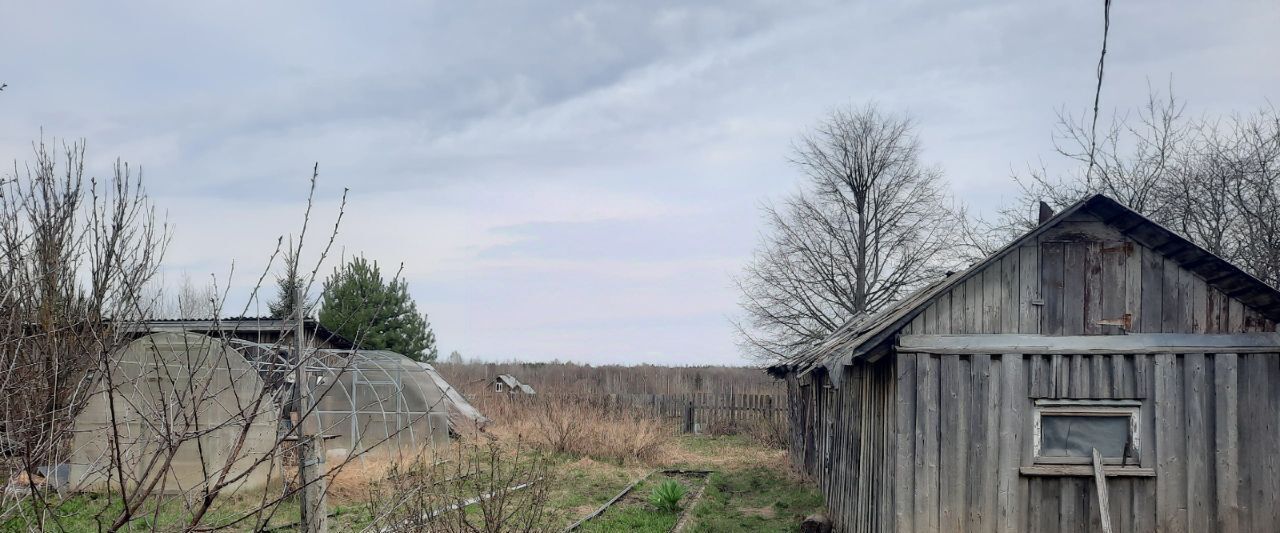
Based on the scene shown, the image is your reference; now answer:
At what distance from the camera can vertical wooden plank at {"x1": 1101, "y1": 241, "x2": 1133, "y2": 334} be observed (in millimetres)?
9289

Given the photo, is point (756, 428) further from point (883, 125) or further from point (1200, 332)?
point (1200, 332)

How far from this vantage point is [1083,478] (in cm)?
916

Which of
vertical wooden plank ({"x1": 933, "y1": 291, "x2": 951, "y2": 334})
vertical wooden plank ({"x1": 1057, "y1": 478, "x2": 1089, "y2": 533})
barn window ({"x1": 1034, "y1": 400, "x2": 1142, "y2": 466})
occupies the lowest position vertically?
vertical wooden plank ({"x1": 1057, "y1": 478, "x2": 1089, "y2": 533})

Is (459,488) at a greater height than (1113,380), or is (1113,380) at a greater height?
(1113,380)

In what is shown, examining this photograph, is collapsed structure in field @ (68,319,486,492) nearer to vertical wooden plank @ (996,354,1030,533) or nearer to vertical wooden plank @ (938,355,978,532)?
vertical wooden plank @ (938,355,978,532)

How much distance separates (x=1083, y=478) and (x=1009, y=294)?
191 centimetres

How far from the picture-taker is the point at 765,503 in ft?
51.0

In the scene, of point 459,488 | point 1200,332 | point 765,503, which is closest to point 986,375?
point 1200,332

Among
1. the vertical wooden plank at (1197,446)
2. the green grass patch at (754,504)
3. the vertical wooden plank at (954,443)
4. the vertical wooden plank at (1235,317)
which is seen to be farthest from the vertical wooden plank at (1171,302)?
the green grass patch at (754,504)

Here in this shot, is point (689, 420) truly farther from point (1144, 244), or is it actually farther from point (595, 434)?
point (1144, 244)

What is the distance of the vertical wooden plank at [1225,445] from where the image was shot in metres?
9.22

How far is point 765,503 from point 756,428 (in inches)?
536

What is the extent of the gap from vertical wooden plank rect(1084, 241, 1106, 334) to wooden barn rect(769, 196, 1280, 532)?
0.05 ft

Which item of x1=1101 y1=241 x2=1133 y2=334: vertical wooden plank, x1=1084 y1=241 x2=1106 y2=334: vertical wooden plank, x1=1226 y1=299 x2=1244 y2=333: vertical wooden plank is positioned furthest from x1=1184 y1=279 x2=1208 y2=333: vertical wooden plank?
x1=1084 y1=241 x2=1106 y2=334: vertical wooden plank
